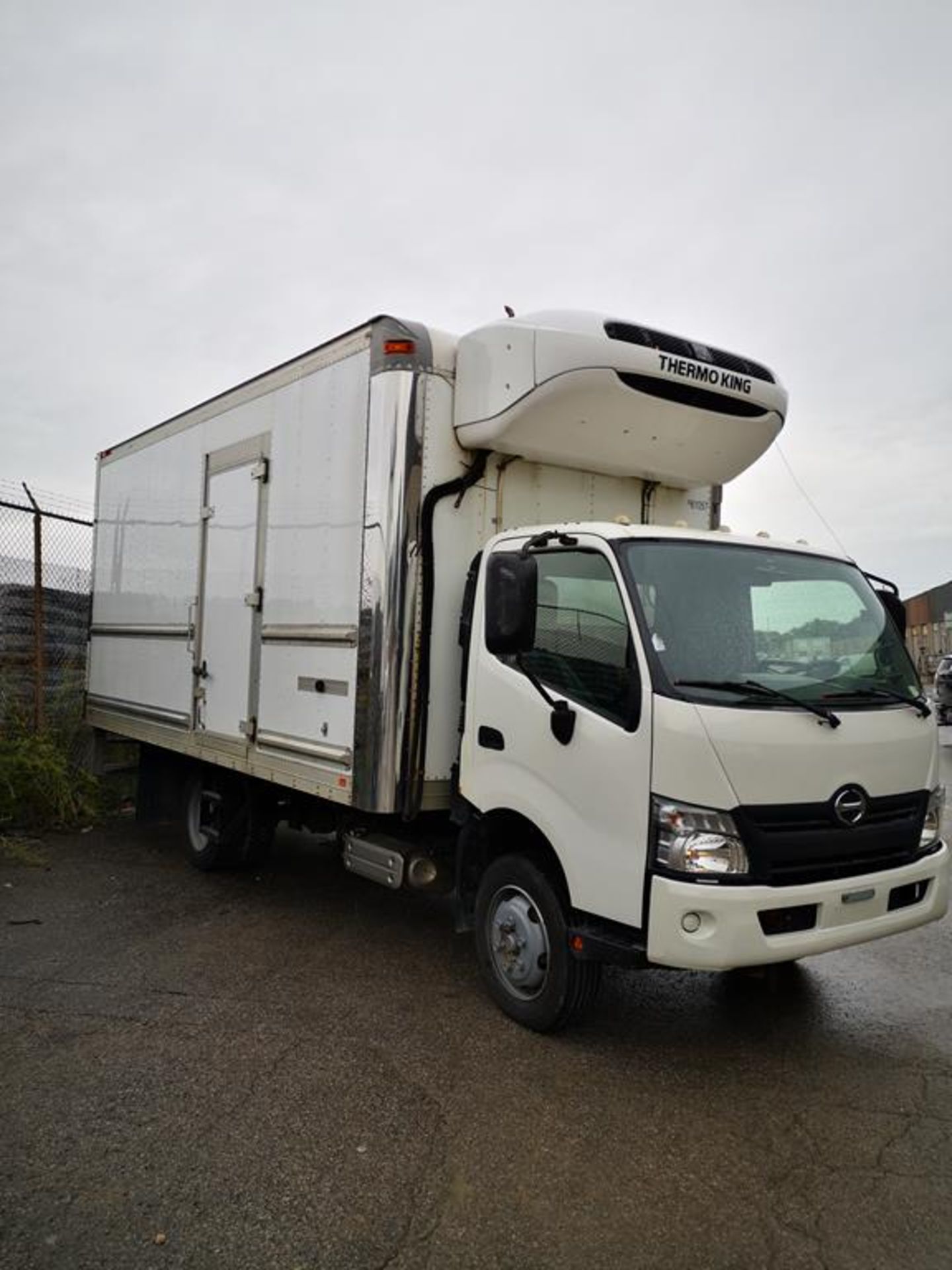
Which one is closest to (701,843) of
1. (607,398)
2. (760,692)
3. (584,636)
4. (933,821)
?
(760,692)

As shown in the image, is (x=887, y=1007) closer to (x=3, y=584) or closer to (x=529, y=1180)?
(x=529, y=1180)

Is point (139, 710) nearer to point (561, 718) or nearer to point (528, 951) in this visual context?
point (528, 951)

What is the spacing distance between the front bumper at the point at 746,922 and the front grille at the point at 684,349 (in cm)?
269

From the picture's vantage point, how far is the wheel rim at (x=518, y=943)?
13.1 ft

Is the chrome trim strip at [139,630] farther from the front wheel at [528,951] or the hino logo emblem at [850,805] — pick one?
the hino logo emblem at [850,805]

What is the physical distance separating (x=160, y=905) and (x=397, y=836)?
6.66 feet

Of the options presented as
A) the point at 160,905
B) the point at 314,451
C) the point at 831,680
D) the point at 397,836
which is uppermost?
the point at 314,451

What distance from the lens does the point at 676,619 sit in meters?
3.70

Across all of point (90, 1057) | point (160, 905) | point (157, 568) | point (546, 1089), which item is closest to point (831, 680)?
point (546, 1089)

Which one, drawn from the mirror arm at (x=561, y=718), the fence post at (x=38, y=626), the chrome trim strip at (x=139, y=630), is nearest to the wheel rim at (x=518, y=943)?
the mirror arm at (x=561, y=718)

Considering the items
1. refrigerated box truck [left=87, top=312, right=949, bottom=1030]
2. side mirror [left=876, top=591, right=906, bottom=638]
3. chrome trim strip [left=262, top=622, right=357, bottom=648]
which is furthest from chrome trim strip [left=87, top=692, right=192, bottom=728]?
side mirror [left=876, top=591, right=906, bottom=638]

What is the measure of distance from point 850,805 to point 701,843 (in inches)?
27.9

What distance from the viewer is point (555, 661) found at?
13.2 feet

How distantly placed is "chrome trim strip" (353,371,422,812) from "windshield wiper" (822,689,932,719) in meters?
2.02
